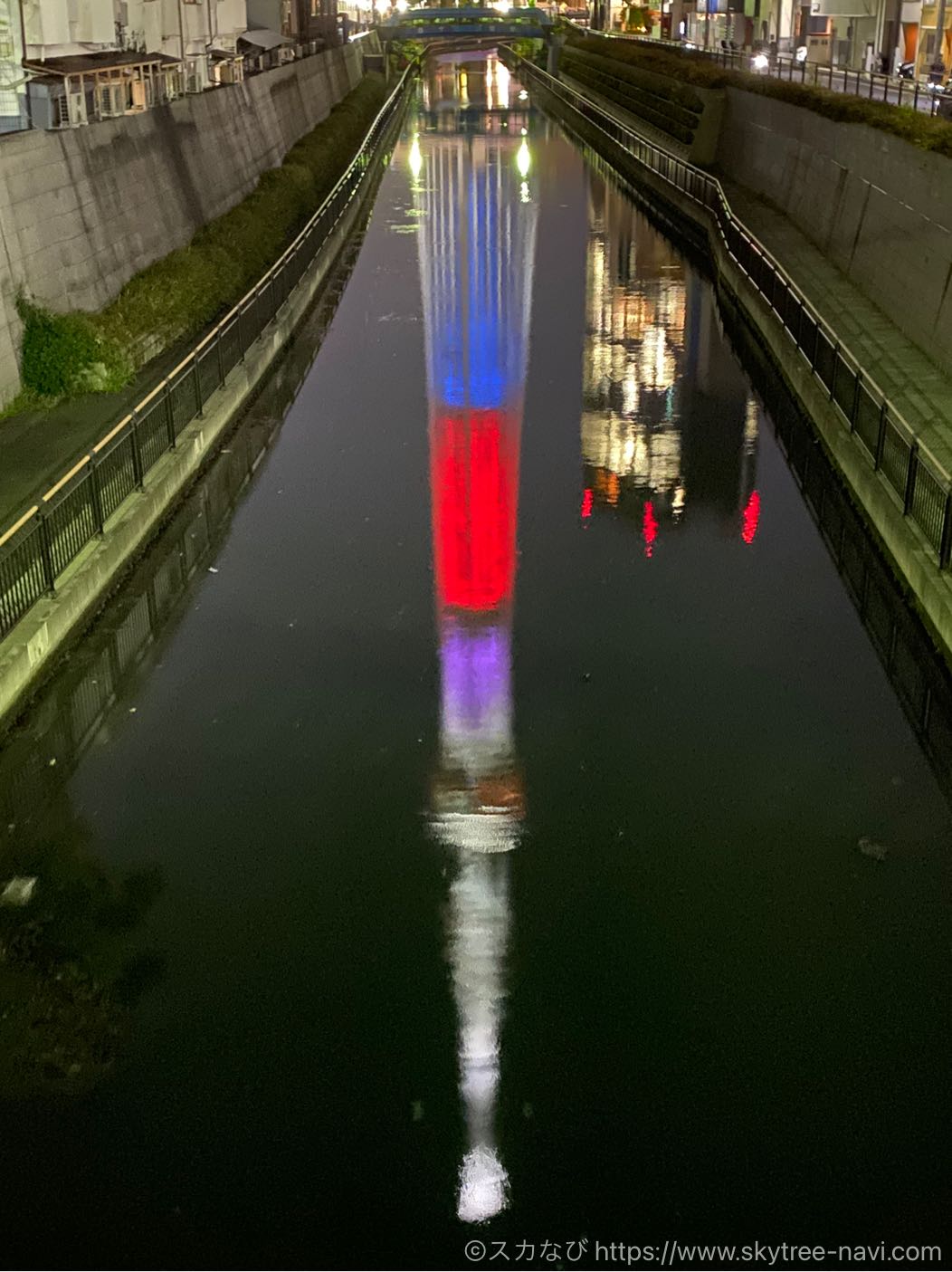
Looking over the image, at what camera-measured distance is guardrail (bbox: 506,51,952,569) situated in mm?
14453

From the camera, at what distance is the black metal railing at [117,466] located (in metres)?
13.1

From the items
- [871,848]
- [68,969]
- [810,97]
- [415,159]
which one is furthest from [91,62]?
[415,159]

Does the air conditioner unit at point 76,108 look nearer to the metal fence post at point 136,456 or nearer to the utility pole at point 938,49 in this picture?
the metal fence post at point 136,456

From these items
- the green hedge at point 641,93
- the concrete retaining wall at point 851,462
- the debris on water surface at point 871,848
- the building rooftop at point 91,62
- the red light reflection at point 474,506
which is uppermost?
the building rooftop at point 91,62

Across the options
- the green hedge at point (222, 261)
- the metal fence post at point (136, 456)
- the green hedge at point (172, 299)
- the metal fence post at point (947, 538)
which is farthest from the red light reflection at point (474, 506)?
the green hedge at point (222, 261)

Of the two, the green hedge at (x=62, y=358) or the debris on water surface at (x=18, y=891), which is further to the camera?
the green hedge at (x=62, y=358)

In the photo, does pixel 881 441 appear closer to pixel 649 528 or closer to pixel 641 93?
pixel 649 528

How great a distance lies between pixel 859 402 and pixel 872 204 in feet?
38.1

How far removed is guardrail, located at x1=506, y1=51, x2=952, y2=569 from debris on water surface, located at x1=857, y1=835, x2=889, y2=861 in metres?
3.74

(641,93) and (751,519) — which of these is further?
(641,93)

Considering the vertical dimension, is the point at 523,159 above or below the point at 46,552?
below

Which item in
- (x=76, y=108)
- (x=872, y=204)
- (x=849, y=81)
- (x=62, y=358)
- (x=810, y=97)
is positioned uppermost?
(x=76, y=108)

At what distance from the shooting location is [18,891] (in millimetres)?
10398

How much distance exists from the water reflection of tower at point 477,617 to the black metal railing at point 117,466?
299cm
